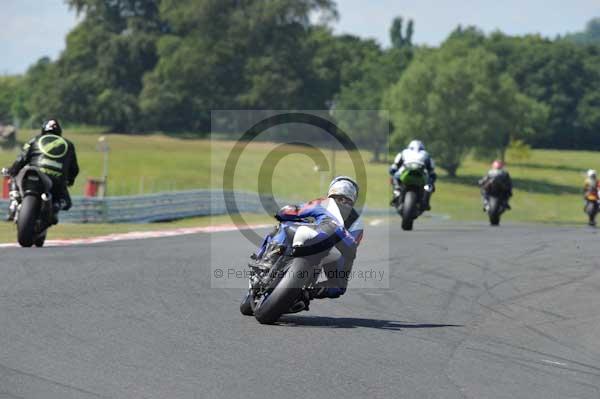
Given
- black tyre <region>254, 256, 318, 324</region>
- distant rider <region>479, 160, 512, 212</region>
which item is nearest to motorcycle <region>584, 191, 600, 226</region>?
distant rider <region>479, 160, 512, 212</region>

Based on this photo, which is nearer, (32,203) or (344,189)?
(344,189)

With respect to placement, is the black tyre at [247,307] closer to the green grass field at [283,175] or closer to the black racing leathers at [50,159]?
the black racing leathers at [50,159]

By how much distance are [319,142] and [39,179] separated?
82.5 metres

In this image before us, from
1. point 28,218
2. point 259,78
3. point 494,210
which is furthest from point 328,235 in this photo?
point 259,78

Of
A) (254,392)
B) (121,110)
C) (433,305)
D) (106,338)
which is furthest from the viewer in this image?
(121,110)

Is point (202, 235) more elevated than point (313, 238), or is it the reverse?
point (313, 238)

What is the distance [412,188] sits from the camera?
20719mm

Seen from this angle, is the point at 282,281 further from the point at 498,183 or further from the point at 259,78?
the point at 259,78

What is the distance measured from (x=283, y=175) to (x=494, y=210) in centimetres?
4726

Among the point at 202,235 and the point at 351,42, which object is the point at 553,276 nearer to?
the point at 202,235

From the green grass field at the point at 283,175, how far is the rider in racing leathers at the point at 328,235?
41.0 m

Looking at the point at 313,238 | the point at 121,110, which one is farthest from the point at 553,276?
the point at 121,110

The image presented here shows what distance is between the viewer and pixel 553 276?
13.6m

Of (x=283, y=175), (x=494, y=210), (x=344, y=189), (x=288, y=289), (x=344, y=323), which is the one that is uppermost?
(x=344, y=189)
